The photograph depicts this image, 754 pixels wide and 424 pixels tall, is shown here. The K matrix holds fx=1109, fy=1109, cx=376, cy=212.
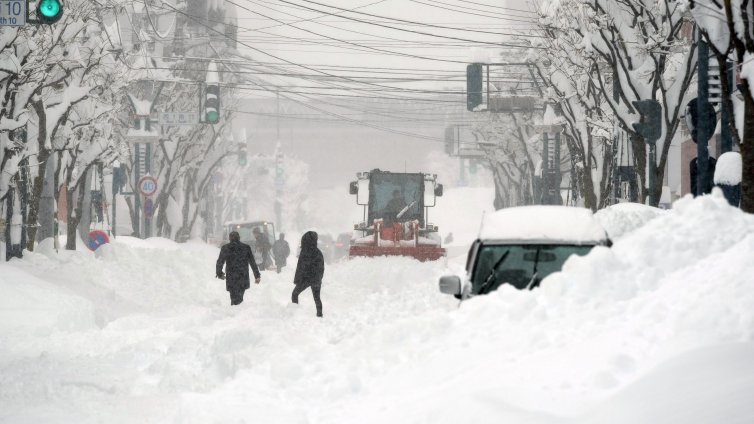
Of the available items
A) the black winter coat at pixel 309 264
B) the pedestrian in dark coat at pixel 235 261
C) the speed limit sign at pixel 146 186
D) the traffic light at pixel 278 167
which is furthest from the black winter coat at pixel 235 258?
the traffic light at pixel 278 167

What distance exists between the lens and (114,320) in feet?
62.4

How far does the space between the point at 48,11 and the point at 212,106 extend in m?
15.7

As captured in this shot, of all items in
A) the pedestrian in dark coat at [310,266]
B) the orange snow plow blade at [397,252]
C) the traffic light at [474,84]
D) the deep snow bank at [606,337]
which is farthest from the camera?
the traffic light at [474,84]

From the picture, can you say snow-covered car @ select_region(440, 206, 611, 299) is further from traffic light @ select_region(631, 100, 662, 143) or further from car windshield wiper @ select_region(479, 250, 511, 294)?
traffic light @ select_region(631, 100, 662, 143)

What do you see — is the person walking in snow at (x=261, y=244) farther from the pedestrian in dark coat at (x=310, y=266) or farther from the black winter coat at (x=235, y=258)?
the pedestrian in dark coat at (x=310, y=266)

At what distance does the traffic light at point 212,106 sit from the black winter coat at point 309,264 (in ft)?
39.1

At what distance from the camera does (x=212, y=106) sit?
30.0m

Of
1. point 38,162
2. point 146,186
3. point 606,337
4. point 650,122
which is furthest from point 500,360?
point 146,186

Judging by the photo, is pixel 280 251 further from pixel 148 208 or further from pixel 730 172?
pixel 730 172

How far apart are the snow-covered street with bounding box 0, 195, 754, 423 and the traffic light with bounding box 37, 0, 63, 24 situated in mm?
4119

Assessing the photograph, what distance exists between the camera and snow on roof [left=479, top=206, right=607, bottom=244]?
948 centimetres

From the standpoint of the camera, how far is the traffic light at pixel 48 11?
1427 centimetres

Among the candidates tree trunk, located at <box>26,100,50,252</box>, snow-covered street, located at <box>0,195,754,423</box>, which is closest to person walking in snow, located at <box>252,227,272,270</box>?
tree trunk, located at <box>26,100,50,252</box>

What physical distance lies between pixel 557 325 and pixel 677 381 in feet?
5.20
